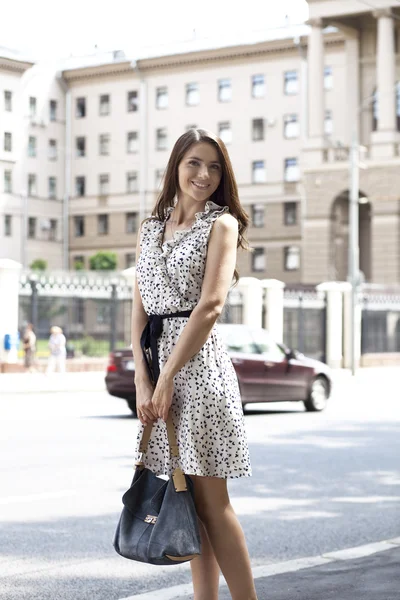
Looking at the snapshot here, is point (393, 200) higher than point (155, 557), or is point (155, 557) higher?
point (393, 200)

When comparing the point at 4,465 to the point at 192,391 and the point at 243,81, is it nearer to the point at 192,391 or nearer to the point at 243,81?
the point at 192,391

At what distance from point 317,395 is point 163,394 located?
16221mm

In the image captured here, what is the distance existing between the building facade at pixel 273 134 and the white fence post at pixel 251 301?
23131 millimetres

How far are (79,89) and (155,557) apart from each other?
80.9 m

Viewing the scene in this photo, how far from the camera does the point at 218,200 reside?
4762mm

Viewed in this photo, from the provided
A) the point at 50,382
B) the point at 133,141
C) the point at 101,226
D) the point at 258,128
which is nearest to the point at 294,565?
the point at 50,382

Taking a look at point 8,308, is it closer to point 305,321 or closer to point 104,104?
point 305,321

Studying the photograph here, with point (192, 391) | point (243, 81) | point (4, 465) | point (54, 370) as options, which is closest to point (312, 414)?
point (4, 465)

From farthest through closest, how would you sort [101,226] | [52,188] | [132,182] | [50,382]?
[101,226], [52,188], [132,182], [50,382]

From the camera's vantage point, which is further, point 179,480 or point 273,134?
point 273,134

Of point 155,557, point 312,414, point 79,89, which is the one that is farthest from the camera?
point 79,89

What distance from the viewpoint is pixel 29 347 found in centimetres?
3066

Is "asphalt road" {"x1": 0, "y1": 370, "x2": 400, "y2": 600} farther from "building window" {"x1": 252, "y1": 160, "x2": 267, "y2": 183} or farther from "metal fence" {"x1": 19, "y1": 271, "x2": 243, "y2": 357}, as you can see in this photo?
"building window" {"x1": 252, "y1": 160, "x2": 267, "y2": 183}

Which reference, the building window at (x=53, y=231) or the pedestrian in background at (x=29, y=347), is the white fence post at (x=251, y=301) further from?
the building window at (x=53, y=231)
